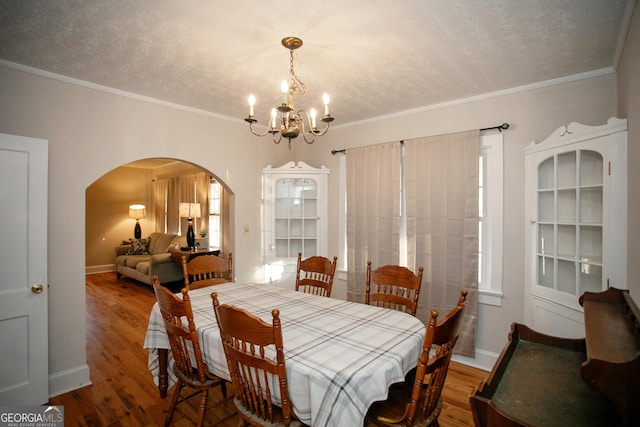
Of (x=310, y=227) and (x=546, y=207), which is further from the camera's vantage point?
(x=310, y=227)

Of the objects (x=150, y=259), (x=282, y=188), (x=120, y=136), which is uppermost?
(x=120, y=136)

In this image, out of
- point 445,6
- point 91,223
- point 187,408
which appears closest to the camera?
point 445,6

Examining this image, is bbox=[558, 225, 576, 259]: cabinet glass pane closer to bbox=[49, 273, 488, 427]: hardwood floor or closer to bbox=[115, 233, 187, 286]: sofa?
bbox=[49, 273, 488, 427]: hardwood floor

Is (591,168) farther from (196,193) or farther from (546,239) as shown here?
(196,193)

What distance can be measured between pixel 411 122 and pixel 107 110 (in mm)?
2938

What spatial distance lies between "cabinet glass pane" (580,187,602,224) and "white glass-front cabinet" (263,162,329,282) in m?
2.58

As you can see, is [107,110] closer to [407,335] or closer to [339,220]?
[339,220]

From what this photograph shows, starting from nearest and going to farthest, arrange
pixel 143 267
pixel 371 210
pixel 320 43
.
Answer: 1. pixel 320 43
2. pixel 371 210
3. pixel 143 267

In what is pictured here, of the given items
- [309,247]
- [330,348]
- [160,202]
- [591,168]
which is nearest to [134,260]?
[160,202]

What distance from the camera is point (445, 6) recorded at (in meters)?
1.65

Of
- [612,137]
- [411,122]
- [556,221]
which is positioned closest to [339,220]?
[411,122]

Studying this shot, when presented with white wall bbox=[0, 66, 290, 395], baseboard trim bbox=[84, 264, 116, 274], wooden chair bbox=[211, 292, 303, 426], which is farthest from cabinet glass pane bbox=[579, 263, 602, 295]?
baseboard trim bbox=[84, 264, 116, 274]

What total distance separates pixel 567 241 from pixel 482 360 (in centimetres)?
137

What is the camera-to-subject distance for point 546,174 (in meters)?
2.48
